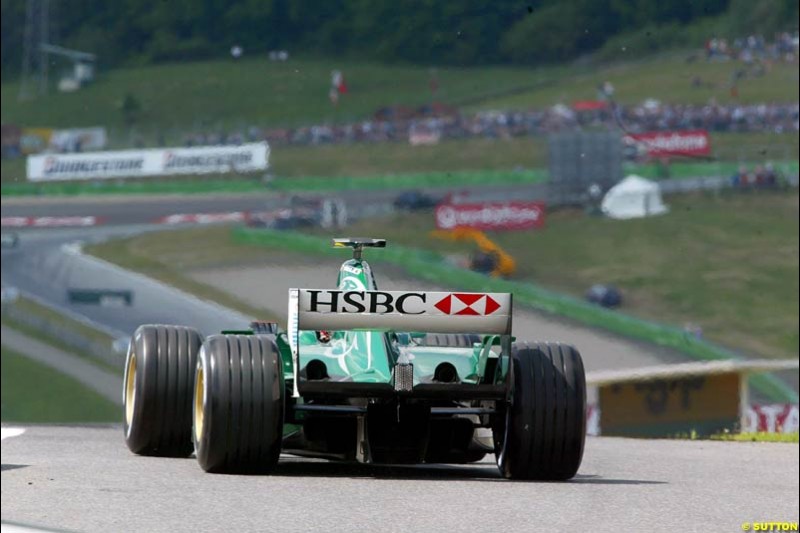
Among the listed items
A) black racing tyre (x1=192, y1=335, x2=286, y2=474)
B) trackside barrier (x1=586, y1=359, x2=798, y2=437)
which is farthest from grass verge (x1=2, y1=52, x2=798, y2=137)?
black racing tyre (x1=192, y1=335, x2=286, y2=474)

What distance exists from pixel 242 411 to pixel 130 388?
2.36 metres

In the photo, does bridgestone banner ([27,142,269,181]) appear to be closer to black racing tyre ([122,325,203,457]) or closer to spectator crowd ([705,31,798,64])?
spectator crowd ([705,31,798,64])

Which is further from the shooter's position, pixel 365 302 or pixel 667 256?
pixel 667 256

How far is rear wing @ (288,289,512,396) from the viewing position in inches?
412

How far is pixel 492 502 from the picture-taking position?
9.21 meters

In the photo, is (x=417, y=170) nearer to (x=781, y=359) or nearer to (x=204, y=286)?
(x=204, y=286)

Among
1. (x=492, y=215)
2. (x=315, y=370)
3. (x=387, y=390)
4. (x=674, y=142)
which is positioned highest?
(x=674, y=142)

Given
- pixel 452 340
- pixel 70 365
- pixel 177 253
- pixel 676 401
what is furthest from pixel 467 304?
pixel 70 365

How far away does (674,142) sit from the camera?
84.2ft

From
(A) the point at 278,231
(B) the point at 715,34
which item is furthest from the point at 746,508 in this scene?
(B) the point at 715,34

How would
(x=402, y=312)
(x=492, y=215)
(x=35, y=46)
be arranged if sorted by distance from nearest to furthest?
1. (x=402, y=312)
2. (x=35, y=46)
3. (x=492, y=215)

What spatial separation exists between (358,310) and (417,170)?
14.6 meters

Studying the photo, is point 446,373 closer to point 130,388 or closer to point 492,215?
point 130,388

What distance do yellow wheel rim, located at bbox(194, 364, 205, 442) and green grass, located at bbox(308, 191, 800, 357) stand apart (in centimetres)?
1333
